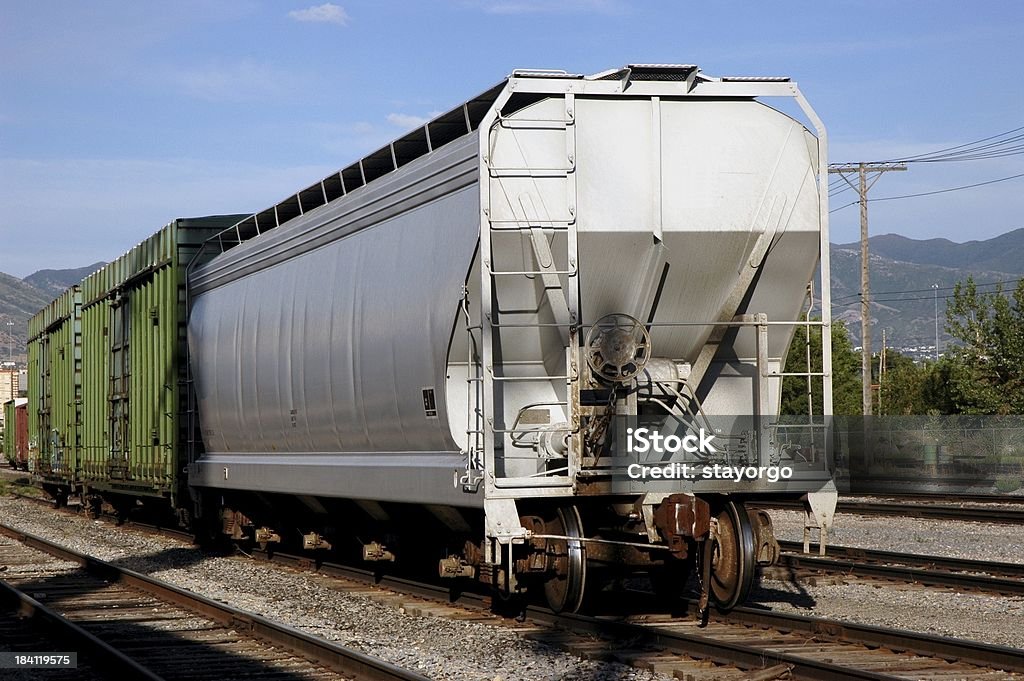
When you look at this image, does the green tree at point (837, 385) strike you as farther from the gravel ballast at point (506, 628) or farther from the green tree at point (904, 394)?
the gravel ballast at point (506, 628)

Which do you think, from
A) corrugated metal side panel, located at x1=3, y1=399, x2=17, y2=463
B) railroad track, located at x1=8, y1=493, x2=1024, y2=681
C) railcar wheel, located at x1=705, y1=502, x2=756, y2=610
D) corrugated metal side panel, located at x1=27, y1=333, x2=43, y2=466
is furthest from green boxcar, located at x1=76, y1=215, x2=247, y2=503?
corrugated metal side panel, located at x1=3, y1=399, x2=17, y2=463

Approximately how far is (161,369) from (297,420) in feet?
19.8

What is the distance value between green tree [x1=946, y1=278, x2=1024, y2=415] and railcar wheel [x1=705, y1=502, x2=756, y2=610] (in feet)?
86.9

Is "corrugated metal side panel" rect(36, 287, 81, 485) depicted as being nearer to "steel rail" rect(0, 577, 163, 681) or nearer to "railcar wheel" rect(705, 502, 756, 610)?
"steel rail" rect(0, 577, 163, 681)

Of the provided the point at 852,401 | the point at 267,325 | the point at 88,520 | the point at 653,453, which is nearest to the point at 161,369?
the point at 267,325

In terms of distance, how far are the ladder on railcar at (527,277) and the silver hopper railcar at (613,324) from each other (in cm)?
2

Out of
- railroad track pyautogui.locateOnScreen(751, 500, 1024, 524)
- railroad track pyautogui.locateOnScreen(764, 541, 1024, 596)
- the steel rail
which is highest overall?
the steel rail

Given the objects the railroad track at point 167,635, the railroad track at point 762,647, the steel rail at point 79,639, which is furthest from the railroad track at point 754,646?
the steel rail at point 79,639

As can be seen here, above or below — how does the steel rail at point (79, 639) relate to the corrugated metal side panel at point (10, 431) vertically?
below

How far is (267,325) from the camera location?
1484 centimetres

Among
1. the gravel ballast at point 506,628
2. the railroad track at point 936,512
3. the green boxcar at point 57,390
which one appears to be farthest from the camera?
the green boxcar at point 57,390

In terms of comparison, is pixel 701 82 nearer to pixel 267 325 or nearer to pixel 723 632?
pixel 723 632

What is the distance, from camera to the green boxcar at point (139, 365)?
18953 millimetres

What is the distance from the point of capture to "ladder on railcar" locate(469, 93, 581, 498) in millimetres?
9508
